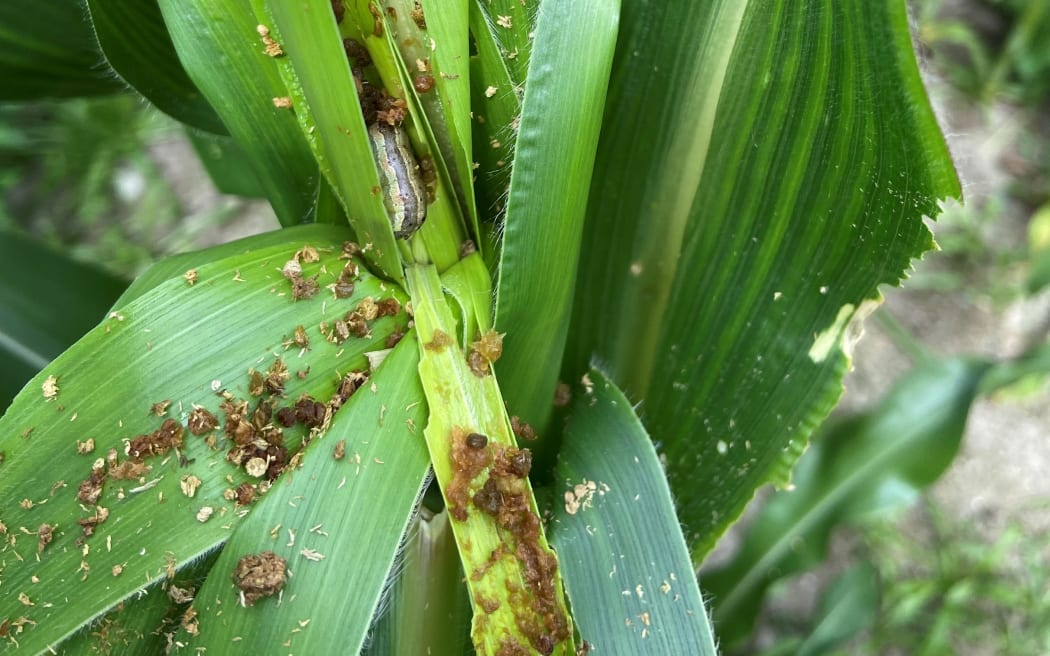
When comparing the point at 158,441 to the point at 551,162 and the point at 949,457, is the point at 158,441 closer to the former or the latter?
the point at 551,162

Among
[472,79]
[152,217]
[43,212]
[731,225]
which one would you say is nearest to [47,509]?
[472,79]

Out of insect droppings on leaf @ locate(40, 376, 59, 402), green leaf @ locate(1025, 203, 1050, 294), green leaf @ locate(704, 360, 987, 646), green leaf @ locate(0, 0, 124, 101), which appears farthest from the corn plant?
green leaf @ locate(1025, 203, 1050, 294)

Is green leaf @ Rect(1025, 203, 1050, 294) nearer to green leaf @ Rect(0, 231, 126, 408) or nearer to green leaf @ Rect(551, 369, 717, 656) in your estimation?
green leaf @ Rect(551, 369, 717, 656)

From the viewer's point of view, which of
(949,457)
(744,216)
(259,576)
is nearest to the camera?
(259,576)

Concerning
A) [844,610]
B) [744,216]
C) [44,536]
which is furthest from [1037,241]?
[44,536]

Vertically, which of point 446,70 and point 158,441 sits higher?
point 446,70
